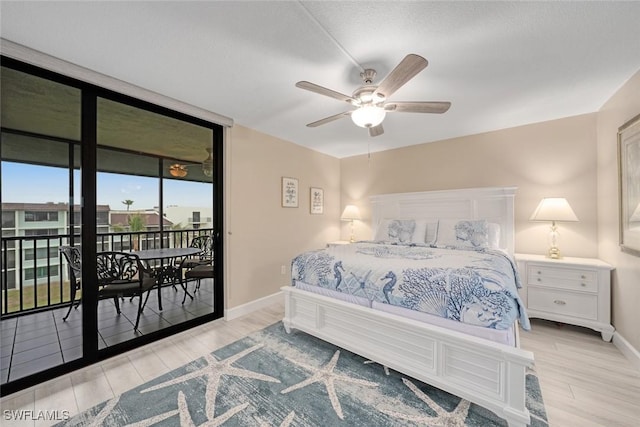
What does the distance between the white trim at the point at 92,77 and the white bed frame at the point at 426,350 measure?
2203 millimetres

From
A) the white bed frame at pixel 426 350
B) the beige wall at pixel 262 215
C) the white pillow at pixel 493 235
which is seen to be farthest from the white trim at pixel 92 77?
the white pillow at pixel 493 235

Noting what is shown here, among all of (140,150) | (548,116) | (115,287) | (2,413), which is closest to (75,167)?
(140,150)

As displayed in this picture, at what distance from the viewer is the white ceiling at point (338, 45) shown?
1462 millimetres

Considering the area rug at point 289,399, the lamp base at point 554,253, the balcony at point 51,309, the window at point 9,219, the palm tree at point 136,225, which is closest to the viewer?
the area rug at point 289,399

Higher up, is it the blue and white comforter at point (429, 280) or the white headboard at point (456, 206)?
the white headboard at point (456, 206)

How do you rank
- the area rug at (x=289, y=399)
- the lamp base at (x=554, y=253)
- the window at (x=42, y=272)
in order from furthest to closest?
the window at (x=42, y=272)
the lamp base at (x=554, y=253)
the area rug at (x=289, y=399)

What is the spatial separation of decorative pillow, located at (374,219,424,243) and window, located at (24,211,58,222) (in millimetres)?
4000

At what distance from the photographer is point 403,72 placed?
1599 millimetres

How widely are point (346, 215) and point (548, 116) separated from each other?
2950 mm

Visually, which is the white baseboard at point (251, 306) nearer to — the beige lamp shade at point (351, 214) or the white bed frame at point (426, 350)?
the white bed frame at point (426, 350)

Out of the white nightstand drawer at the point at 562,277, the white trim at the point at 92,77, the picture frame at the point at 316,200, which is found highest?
the white trim at the point at 92,77

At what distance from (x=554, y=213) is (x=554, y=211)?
0.02 meters

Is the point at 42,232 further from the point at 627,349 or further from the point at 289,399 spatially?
the point at 627,349

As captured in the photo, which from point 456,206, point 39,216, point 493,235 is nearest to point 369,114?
point 493,235
